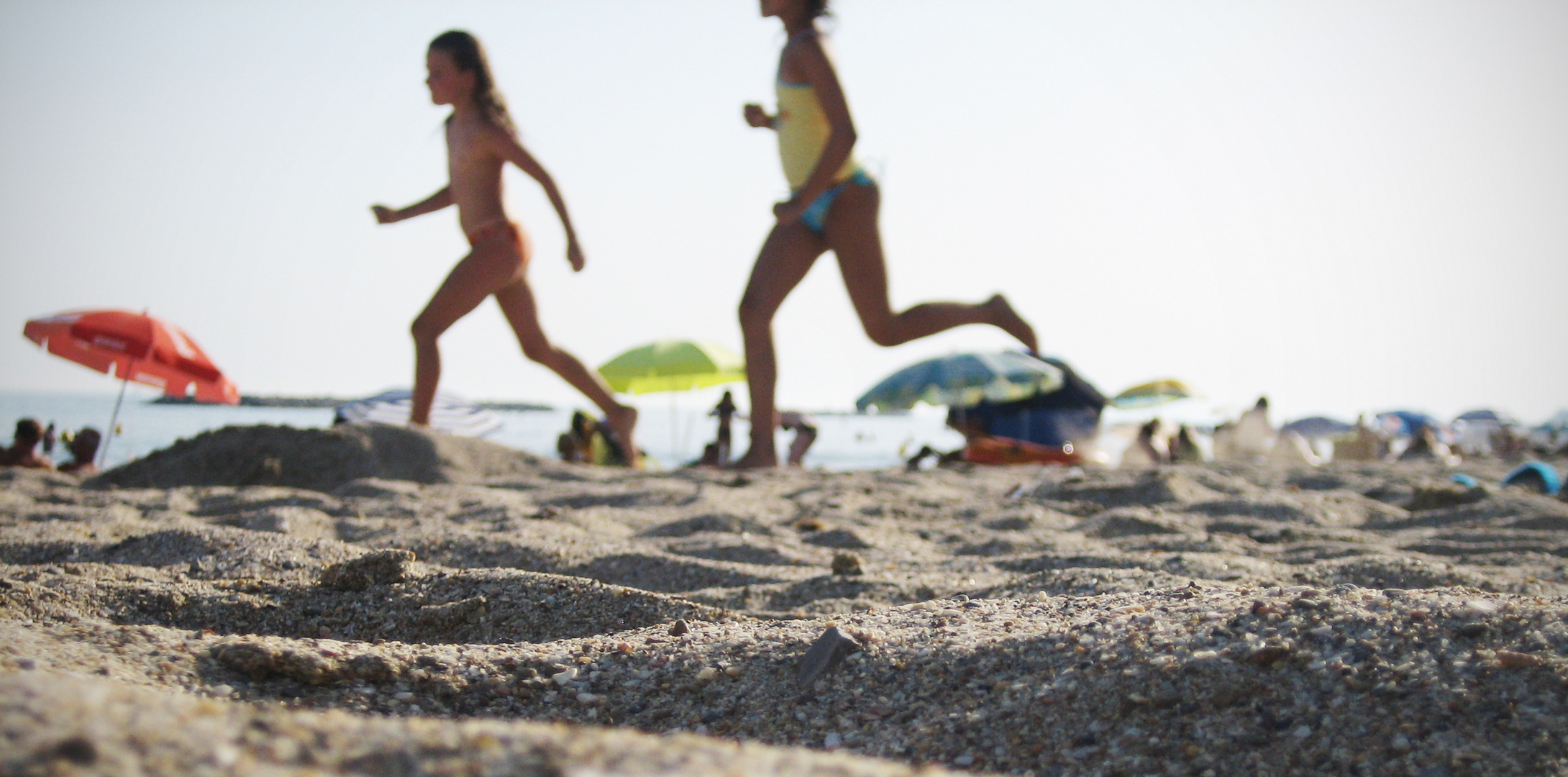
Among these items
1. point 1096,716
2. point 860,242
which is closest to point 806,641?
point 1096,716

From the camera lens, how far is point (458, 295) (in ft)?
14.4

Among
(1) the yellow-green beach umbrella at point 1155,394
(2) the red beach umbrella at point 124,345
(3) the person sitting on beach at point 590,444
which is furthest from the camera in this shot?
(1) the yellow-green beach umbrella at point 1155,394

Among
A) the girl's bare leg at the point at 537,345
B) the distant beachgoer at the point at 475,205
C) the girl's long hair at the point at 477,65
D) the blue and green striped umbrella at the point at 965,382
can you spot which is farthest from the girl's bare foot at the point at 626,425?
the blue and green striped umbrella at the point at 965,382

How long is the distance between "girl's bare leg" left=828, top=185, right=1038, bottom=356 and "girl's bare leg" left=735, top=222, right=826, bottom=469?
17cm

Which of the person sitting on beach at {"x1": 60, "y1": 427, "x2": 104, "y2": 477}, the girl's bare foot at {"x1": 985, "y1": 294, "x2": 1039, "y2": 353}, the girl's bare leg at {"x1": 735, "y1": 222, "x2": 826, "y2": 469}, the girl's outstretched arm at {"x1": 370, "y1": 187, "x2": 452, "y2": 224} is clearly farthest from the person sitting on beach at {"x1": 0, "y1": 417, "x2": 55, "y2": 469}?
the girl's bare foot at {"x1": 985, "y1": 294, "x2": 1039, "y2": 353}

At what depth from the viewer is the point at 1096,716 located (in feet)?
3.92

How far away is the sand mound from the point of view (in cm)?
404

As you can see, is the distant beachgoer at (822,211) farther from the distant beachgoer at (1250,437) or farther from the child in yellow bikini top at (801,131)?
the distant beachgoer at (1250,437)

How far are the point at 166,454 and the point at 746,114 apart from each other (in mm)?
2837

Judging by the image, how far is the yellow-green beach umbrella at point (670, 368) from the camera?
34.8 feet

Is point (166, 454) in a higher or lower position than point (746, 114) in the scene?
lower

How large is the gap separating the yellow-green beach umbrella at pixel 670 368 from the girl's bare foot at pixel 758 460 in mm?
6051

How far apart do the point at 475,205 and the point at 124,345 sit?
3435 mm

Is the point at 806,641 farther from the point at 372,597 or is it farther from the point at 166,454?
the point at 166,454
